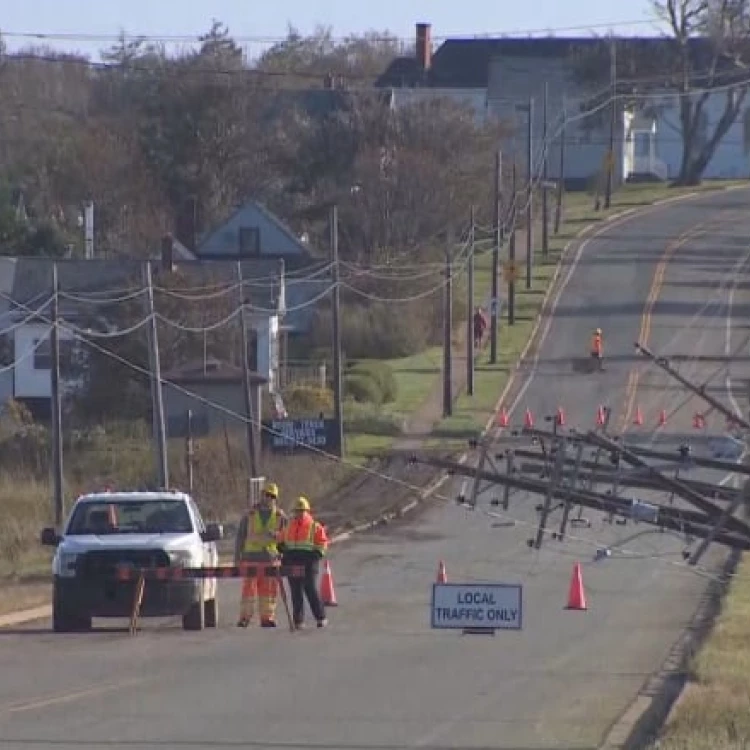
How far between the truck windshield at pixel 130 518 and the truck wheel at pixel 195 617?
1221 millimetres

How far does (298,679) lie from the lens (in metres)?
21.0

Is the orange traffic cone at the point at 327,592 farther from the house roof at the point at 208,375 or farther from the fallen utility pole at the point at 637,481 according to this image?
the house roof at the point at 208,375

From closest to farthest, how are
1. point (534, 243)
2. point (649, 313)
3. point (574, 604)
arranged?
point (574, 604)
point (649, 313)
point (534, 243)

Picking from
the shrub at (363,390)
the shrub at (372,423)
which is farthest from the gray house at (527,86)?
the shrub at (372,423)

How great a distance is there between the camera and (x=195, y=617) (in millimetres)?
27109

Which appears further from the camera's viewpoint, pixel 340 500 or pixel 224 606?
pixel 340 500

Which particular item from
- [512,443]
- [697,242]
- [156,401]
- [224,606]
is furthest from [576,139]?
[224,606]

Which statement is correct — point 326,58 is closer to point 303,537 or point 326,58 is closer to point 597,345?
point 597,345

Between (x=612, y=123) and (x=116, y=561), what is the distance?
103279 millimetres

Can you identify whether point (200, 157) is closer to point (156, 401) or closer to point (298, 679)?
point (156, 401)

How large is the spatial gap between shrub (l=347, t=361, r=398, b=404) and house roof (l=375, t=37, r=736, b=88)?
67217 millimetres

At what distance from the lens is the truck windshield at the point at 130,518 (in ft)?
92.3

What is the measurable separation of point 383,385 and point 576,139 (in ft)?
215

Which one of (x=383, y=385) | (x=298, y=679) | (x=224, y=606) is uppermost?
(x=298, y=679)
